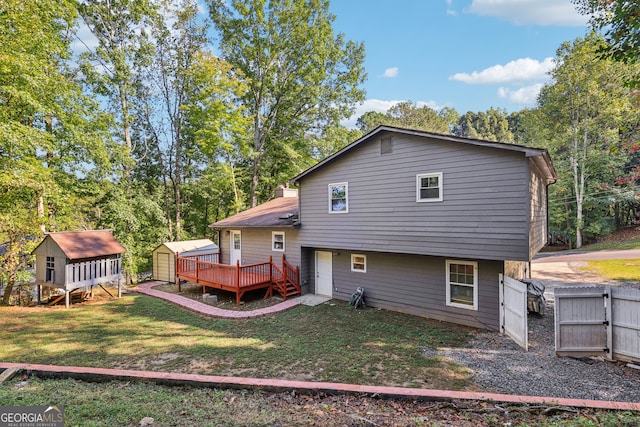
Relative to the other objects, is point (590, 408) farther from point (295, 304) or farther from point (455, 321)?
point (295, 304)

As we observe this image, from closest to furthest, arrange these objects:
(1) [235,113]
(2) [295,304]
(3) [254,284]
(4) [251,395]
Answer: (4) [251,395]
(2) [295,304]
(3) [254,284]
(1) [235,113]

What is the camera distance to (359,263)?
36.7 feet

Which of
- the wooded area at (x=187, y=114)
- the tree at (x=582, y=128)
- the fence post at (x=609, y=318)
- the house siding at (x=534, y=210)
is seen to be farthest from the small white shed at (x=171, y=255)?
the tree at (x=582, y=128)

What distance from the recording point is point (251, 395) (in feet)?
13.6

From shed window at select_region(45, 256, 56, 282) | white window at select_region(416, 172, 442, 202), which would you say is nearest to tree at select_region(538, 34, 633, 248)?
white window at select_region(416, 172, 442, 202)

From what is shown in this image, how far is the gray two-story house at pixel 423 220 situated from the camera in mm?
7375

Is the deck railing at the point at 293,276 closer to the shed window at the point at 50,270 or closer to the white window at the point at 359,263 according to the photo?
A: the white window at the point at 359,263

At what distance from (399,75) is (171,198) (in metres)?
18.6

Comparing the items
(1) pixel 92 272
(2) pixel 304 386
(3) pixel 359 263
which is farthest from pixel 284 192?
(2) pixel 304 386

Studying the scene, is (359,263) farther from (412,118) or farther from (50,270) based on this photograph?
(412,118)

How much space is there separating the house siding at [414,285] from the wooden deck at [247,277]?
76.3 inches

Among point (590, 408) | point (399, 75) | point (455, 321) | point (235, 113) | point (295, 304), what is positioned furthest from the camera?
point (235, 113)

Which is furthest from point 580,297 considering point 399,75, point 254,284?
point 399,75

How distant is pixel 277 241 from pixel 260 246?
110 centimetres
